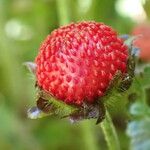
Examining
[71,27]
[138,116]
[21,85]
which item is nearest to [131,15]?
[21,85]

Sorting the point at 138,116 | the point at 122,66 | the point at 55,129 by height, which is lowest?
the point at 55,129

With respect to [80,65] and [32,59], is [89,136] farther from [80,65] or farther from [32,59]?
[80,65]

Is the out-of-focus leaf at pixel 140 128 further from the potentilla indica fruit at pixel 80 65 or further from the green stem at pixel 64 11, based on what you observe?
the green stem at pixel 64 11

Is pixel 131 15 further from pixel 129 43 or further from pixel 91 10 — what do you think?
pixel 129 43

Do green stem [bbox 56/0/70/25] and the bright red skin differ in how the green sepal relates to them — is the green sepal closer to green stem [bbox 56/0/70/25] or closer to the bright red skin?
the bright red skin

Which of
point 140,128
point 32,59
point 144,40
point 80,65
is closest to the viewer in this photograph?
point 80,65

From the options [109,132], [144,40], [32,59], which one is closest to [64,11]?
[144,40]

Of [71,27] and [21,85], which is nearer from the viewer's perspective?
[71,27]

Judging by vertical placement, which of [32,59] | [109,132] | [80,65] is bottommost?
[32,59]
